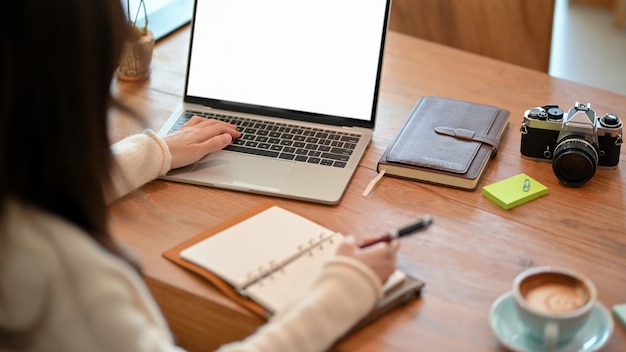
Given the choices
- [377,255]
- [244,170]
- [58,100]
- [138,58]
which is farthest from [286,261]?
[138,58]

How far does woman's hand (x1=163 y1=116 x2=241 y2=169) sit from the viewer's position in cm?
130

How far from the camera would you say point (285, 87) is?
1.42m

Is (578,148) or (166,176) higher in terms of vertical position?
(578,148)

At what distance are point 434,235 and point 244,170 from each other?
339 millimetres

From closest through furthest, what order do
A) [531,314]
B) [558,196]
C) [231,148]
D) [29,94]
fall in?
[29,94] < [531,314] < [558,196] < [231,148]

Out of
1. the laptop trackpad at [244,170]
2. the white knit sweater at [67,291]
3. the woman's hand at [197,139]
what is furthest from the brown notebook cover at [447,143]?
the white knit sweater at [67,291]

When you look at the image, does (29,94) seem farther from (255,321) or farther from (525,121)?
(525,121)

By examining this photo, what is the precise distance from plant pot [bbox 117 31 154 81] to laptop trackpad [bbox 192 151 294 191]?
362 mm

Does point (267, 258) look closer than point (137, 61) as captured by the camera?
Yes

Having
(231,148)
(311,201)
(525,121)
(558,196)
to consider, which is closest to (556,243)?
(558,196)

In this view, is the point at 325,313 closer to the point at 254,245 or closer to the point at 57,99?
the point at 254,245

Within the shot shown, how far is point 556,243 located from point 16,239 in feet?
2.44

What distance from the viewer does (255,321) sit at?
1014mm

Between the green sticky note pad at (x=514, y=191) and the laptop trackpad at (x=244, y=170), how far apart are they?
330mm
